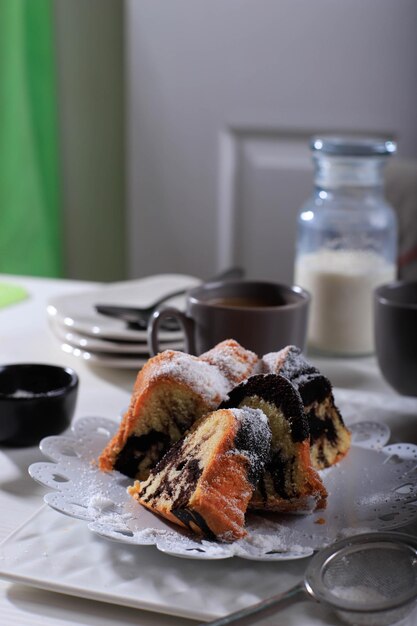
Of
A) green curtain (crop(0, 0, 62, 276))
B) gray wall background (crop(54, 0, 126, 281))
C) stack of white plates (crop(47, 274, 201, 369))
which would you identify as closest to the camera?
stack of white plates (crop(47, 274, 201, 369))

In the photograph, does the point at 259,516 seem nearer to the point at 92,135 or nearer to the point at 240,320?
the point at 240,320

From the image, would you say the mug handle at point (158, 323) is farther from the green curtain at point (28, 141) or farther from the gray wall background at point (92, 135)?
the gray wall background at point (92, 135)

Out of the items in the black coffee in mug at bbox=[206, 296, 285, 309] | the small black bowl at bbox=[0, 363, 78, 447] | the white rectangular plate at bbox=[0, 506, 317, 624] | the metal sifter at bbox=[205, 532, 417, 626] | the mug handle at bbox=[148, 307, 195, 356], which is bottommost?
the white rectangular plate at bbox=[0, 506, 317, 624]

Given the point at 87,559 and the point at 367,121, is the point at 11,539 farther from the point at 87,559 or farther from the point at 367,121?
the point at 367,121

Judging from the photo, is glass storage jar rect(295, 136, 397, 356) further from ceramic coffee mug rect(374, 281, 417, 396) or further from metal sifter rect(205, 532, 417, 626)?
metal sifter rect(205, 532, 417, 626)

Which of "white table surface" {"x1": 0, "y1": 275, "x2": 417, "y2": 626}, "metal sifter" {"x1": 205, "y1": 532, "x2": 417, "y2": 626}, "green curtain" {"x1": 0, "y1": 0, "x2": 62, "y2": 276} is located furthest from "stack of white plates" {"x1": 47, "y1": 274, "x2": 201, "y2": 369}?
"green curtain" {"x1": 0, "y1": 0, "x2": 62, "y2": 276}

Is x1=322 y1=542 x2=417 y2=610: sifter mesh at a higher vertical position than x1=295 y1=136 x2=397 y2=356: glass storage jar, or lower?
lower

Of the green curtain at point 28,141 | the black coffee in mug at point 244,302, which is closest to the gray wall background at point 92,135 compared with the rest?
the green curtain at point 28,141
